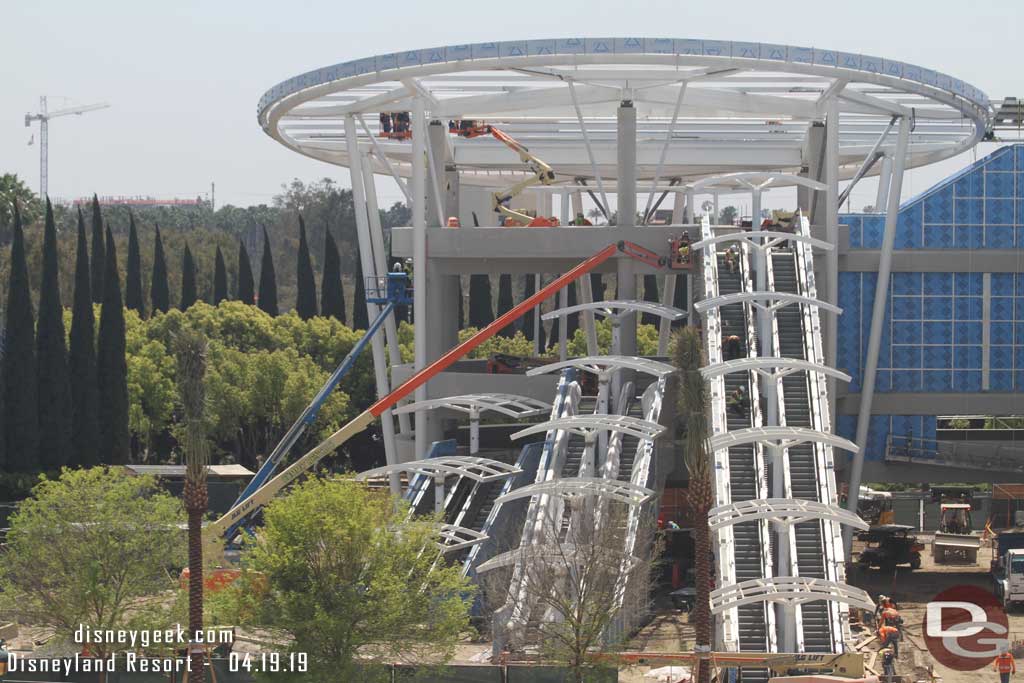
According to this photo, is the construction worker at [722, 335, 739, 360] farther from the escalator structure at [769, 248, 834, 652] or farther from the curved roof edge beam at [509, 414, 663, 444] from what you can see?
the curved roof edge beam at [509, 414, 663, 444]

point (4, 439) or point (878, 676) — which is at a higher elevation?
point (4, 439)

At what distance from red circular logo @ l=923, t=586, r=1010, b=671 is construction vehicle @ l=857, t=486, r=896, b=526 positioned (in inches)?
368

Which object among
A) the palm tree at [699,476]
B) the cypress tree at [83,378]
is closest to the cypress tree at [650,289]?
the cypress tree at [83,378]

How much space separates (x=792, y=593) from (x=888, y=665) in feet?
10.7

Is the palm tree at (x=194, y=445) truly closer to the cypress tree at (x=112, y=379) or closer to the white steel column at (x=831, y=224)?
the white steel column at (x=831, y=224)

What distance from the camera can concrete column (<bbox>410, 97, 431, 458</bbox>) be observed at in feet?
189

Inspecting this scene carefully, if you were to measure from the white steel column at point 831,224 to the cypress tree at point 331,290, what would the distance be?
147 feet

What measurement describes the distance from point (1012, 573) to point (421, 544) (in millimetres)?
20436

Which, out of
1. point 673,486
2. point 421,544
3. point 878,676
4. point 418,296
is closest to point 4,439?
point 418,296

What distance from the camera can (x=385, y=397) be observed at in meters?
54.6

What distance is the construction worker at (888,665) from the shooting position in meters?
37.0

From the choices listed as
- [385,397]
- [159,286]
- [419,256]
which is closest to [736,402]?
[385,397]

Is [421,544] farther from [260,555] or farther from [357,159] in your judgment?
[357,159]

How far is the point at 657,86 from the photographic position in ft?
197
